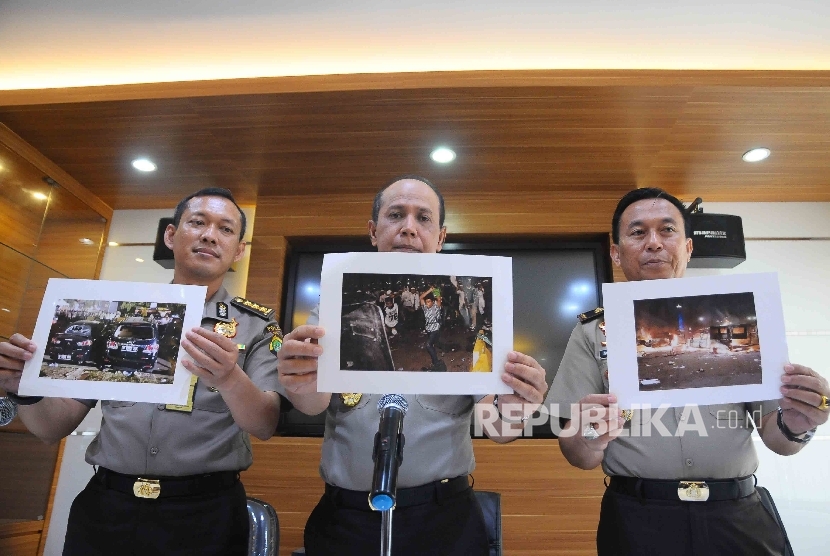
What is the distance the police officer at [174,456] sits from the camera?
1307 mm

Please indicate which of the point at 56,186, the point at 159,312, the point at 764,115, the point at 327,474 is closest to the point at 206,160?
the point at 56,186

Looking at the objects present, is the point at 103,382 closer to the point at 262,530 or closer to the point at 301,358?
the point at 301,358

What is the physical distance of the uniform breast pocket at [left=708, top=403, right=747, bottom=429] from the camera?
1.31 m

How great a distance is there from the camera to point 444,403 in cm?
127

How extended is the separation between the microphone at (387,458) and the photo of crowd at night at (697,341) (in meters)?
0.59

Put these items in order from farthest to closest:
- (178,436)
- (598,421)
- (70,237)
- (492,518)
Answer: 1. (70,237)
2. (492,518)
3. (178,436)
4. (598,421)

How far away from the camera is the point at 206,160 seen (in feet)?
9.98

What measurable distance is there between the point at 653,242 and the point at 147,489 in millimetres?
1451

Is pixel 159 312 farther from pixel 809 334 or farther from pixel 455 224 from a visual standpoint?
pixel 809 334

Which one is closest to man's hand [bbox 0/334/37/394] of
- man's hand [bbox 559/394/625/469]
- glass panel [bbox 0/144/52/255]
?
man's hand [bbox 559/394/625/469]

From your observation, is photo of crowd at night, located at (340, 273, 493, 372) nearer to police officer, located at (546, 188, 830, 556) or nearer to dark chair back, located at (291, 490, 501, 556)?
police officer, located at (546, 188, 830, 556)

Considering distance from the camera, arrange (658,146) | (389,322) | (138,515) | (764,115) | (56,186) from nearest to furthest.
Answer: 1. (389,322)
2. (138,515)
3. (764,115)
4. (658,146)
5. (56,186)

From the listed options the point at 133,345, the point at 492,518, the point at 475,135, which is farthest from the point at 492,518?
the point at 475,135

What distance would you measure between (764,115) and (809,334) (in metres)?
1.49
